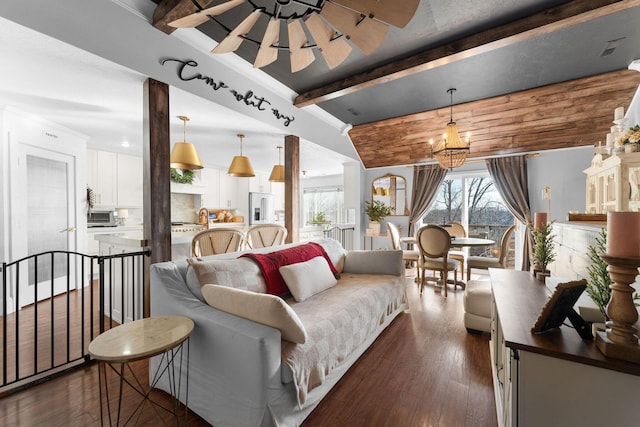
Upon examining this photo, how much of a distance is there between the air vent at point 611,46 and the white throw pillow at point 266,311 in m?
3.84

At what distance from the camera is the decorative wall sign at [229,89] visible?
240 cm

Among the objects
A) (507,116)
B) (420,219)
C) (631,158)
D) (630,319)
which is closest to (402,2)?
(630,319)

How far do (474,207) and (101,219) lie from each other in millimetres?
7099

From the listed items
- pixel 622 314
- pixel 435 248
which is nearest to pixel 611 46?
pixel 435 248

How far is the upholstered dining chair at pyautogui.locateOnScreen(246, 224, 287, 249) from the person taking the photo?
11.7ft

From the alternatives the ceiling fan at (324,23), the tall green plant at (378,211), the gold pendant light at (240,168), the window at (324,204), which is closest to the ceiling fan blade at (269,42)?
the ceiling fan at (324,23)

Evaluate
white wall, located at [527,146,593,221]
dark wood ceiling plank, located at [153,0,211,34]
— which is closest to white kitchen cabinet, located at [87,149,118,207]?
dark wood ceiling plank, located at [153,0,211,34]

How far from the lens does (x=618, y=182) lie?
231 cm

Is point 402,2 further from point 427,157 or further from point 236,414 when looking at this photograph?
point 427,157

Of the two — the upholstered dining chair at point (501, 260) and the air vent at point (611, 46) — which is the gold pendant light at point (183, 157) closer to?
the upholstered dining chair at point (501, 260)

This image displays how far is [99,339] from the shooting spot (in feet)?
4.24

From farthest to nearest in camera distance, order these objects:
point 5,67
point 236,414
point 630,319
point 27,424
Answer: point 5,67, point 27,424, point 236,414, point 630,319

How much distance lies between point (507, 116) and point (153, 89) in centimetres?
466

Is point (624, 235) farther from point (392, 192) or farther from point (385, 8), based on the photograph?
point (392, 192)
